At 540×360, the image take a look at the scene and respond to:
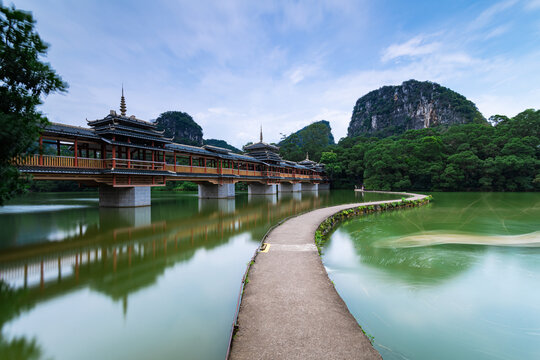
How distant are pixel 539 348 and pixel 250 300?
382 centimetres

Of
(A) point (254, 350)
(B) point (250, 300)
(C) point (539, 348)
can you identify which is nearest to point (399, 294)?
(C) point (539, 348)

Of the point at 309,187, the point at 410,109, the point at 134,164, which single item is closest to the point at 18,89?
the point at 134,164

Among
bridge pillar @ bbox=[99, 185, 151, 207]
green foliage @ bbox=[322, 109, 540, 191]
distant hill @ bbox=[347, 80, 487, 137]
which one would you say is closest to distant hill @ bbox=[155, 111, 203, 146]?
green foliage @ bbox=[322, 109, 540, 191]

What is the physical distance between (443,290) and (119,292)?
6.18 m

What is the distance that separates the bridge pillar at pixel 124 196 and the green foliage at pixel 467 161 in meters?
32.5

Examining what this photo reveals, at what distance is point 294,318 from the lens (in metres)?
3.21

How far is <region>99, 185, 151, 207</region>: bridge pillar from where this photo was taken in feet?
51.0

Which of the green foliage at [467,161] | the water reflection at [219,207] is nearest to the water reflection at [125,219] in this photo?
the water reflection at [219,207]

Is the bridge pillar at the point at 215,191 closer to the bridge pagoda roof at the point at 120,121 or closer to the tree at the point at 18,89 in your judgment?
the bridge pagoda roof at the point at 120,121

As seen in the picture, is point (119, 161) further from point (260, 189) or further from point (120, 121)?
point (260, 189)

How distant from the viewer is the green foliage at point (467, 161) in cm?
3234

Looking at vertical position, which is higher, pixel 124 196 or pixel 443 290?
pixel 124 196

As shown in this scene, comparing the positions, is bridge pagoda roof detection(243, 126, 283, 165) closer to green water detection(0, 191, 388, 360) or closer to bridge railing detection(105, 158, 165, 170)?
bridge railing detection(105, 158, 165, 170)

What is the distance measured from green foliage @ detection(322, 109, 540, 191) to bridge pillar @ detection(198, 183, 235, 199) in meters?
24.4
